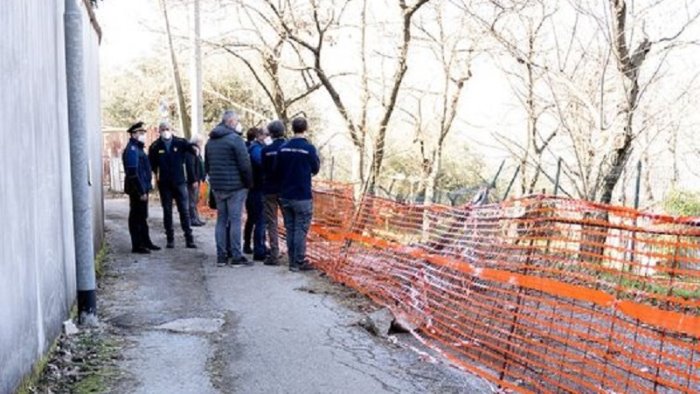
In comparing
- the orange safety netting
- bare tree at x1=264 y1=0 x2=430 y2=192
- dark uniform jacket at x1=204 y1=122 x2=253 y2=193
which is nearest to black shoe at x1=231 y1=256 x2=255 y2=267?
dark uniform jacket at x1=204 y1=122 x2=253 y2=193

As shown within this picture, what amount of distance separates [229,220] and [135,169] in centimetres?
163

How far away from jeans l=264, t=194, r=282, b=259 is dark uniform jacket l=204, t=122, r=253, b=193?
1.66 ft

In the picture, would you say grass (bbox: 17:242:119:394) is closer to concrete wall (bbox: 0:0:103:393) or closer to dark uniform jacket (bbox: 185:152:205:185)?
concrete wall (bbox: 0:0:103:393)

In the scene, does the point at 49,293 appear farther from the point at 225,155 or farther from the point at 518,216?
the point at 225,155

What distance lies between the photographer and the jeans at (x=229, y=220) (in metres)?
8.84

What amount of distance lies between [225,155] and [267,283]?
5.66ft

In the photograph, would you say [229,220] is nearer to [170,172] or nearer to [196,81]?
[170,172]

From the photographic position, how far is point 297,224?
8.78m

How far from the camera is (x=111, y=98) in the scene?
33.9 metres

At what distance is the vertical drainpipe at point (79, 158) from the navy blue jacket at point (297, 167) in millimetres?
2915

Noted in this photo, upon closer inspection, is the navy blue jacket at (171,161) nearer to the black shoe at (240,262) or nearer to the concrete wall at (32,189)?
the black shoe at (240,262)

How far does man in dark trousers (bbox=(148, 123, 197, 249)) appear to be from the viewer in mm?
10164

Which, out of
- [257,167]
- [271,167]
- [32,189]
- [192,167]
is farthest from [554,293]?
[192,167]

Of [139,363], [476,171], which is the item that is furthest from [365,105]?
[139,363]
